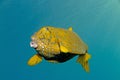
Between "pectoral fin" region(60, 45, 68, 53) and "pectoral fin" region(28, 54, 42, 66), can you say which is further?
"pectoral fin" region(28, 54, 42, 66)

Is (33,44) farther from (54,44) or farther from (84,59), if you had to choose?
(84,59)

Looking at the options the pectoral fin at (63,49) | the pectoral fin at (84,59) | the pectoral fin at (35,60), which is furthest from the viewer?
the pectoral fin at (84,59)

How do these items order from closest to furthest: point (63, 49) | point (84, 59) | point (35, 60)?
point (63, 49) < point (35, 60) < point (84, 59)

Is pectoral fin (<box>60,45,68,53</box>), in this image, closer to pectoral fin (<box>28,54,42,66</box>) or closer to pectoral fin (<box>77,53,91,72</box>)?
pectoral fin (<box>28,54,42,66</box>)

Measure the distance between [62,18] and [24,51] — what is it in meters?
15.5

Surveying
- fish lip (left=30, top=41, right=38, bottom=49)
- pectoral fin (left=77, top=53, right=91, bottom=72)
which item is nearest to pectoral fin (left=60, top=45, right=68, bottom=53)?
fish lip (left=30, top=41, right=38, bottom=49)

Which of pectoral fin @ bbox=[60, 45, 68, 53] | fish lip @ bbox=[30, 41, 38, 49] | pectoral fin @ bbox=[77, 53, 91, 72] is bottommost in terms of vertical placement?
pectoral fin @ bbox=[60, 45, 68, 53]

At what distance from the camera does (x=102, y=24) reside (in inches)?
2196

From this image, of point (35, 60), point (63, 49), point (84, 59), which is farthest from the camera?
point (84, 59)

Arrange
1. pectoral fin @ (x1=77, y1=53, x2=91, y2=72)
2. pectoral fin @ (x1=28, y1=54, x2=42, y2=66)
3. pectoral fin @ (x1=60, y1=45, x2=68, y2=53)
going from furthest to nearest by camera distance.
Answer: pectoral fin @ (x1=77, y1=53, x2=91, y2=72)
pectoral fin @ (x1=28, y1=54, x2=42, y2=66)
pectoral fin @ (x1=60, y1=45, x2=68, y2=53)

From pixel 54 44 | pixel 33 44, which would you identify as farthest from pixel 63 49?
pixel 33 44

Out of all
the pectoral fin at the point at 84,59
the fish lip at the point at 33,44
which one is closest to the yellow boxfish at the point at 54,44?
the fish lip at the point at 33,44

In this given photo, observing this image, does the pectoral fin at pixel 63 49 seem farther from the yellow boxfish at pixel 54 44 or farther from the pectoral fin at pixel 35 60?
the pectoral fin at pixel 35 60

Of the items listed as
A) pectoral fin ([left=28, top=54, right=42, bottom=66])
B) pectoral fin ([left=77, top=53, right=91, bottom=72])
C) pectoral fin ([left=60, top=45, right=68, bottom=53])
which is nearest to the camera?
pectoral fin ([left=60, top=45, right=68, bottom=53])
